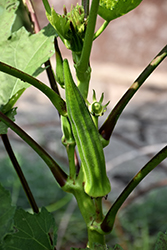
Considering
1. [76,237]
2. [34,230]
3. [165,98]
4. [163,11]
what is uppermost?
[34,230]

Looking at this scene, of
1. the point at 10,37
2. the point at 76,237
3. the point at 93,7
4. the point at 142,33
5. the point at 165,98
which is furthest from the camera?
the point at 142,33

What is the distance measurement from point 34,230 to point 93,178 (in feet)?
0.30

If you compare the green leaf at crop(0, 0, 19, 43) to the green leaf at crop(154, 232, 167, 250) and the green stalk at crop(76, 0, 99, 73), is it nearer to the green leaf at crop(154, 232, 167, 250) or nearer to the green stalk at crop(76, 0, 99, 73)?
the green stalk at crop(76, 0, 99, 73)

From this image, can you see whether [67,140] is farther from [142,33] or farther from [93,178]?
[142,33]

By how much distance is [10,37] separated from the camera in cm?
41

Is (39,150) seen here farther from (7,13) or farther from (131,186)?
(7,13)

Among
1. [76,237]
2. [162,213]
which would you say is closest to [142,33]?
[162,213]

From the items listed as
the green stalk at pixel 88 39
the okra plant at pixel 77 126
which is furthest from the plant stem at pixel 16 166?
the green stalk at pixel 88 39

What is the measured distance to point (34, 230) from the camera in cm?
35

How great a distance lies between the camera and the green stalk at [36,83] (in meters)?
0.28

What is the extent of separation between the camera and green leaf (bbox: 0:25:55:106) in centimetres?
38

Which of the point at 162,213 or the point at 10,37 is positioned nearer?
the point at 10,37

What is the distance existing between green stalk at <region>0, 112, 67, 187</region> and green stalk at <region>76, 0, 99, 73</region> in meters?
0.08

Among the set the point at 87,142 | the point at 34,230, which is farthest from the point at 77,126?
the point at 34,230
